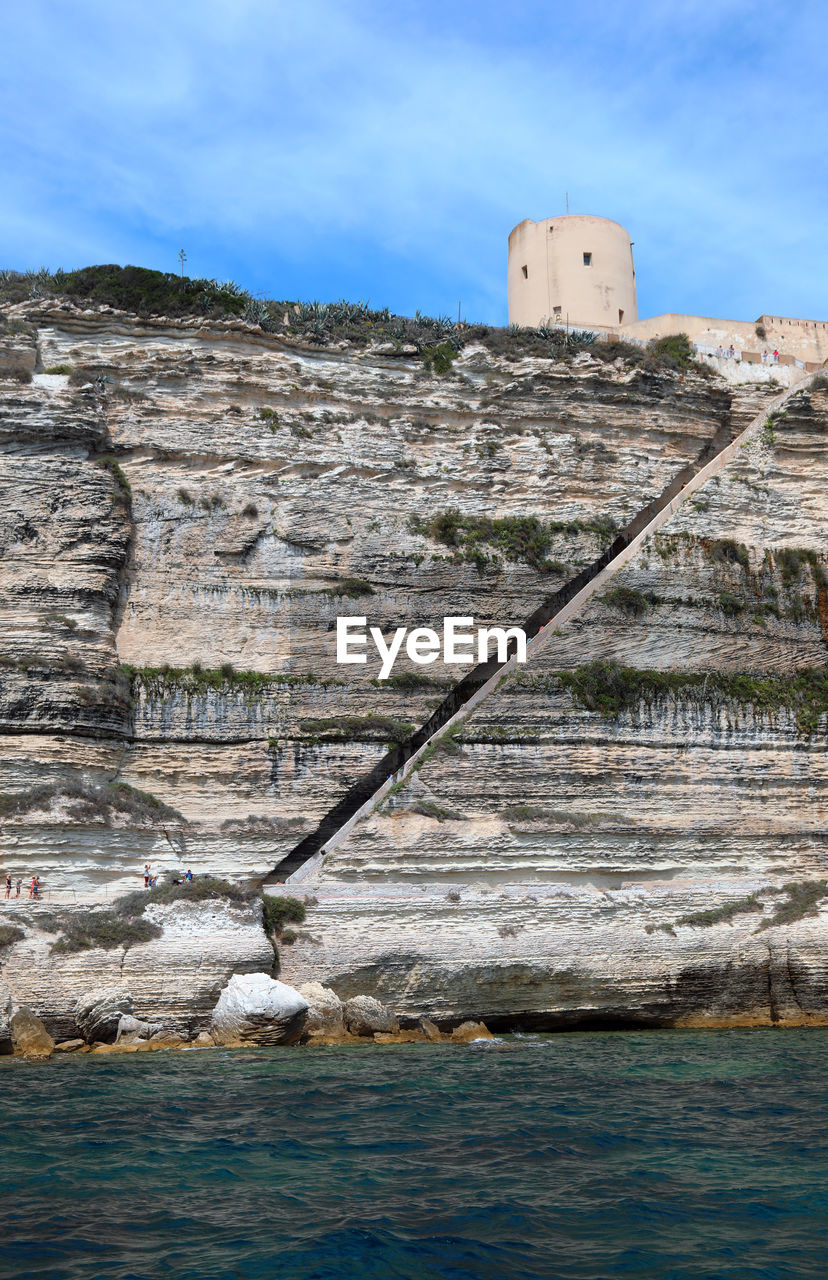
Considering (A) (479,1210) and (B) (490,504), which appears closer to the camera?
(A) (479,1210)

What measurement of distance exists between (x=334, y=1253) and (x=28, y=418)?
18.1 m

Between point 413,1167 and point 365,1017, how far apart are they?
7814mm

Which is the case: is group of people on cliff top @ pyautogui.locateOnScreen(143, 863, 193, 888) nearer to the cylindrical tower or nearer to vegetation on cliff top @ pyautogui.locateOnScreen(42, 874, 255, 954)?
vegetation on cliff top @ pyautogui.locateOnScreen(42, 874, 255, 954)

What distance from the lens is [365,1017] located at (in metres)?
18.7

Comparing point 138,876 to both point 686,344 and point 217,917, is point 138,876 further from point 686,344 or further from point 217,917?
point 686,344

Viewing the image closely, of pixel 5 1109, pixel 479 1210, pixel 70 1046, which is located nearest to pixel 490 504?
pixel 70 1046

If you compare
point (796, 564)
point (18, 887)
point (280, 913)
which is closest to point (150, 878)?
point (18, 887)

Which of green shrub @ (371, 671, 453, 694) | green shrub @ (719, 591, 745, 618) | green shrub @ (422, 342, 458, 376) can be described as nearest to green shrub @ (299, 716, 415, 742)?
green shrub @ (371, 671, 453, 694)

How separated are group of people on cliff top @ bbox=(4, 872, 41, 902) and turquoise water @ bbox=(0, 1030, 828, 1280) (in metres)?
3.20

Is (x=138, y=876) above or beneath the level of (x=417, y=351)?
beneath

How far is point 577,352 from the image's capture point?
2773 centimetres

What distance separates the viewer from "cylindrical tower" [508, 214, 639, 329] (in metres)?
30.0

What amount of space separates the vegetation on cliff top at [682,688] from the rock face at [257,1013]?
7.75 m

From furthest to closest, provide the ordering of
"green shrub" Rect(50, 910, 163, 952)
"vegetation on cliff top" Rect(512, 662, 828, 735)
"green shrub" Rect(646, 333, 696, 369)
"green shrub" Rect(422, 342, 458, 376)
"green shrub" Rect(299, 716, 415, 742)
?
"green shrub" Rect(646, 333, 696, 369)
"green shrub" Rect(422, 342, 458, 376)
"vegetation on cliff top" Rect(512, 662, 828, 735)
"green shrub" Rect(299, 716, 415, 742)
"green shrub" Rect(50, 910, 163, 952)
